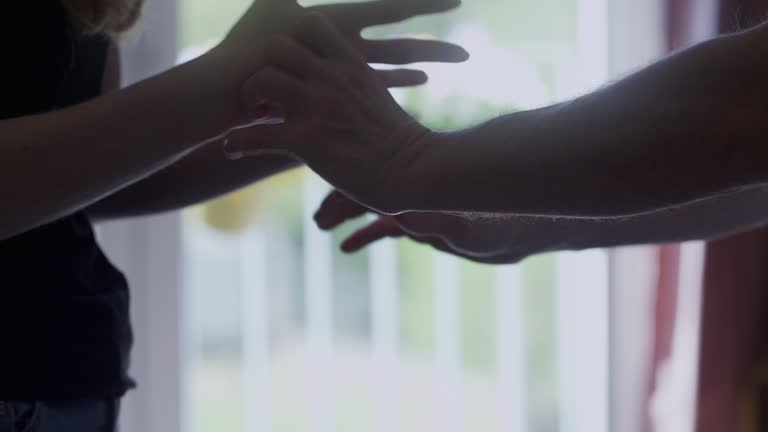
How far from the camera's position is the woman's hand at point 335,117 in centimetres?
64

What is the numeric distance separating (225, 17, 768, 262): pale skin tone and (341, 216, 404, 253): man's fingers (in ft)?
0.93

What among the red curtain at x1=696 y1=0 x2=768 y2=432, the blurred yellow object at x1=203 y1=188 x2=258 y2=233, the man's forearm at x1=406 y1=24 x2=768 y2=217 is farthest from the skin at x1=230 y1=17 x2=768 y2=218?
the blurred yellow object at x1=203 y1=188 x2=258 y2=233

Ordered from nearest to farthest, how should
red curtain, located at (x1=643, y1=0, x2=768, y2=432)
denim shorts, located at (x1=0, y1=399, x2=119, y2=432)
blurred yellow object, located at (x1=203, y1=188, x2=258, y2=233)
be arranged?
denim shorts, located at (x1=0, y1=399, x2=119, y2=432)
red curtain, located at (x1=643, y1=0, x2=768, y2=432)
blurred yellow object, located at (x1=203, y1=188, x2=258, y2=233)

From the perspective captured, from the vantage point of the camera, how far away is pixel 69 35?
82 cm

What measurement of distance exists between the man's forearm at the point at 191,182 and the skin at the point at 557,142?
256 millimetres

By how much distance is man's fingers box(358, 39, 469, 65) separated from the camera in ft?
2.73

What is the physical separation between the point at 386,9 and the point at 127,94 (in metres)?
0.28

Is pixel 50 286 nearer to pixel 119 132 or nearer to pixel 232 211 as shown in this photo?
pixel 119 132

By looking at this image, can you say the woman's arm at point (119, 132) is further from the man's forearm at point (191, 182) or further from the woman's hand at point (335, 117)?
the man's forearm at point (191, 182)

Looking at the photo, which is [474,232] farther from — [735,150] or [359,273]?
[359,273]

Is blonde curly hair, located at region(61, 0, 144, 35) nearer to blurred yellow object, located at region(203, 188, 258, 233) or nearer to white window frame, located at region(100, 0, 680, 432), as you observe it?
white window frame, located at region(100, 0, 680, 432)

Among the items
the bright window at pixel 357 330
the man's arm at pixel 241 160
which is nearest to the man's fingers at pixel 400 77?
the man's arm at pixel 241 160

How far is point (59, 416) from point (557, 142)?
1.84ft

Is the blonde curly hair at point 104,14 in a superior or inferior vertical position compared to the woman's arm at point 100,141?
superior
